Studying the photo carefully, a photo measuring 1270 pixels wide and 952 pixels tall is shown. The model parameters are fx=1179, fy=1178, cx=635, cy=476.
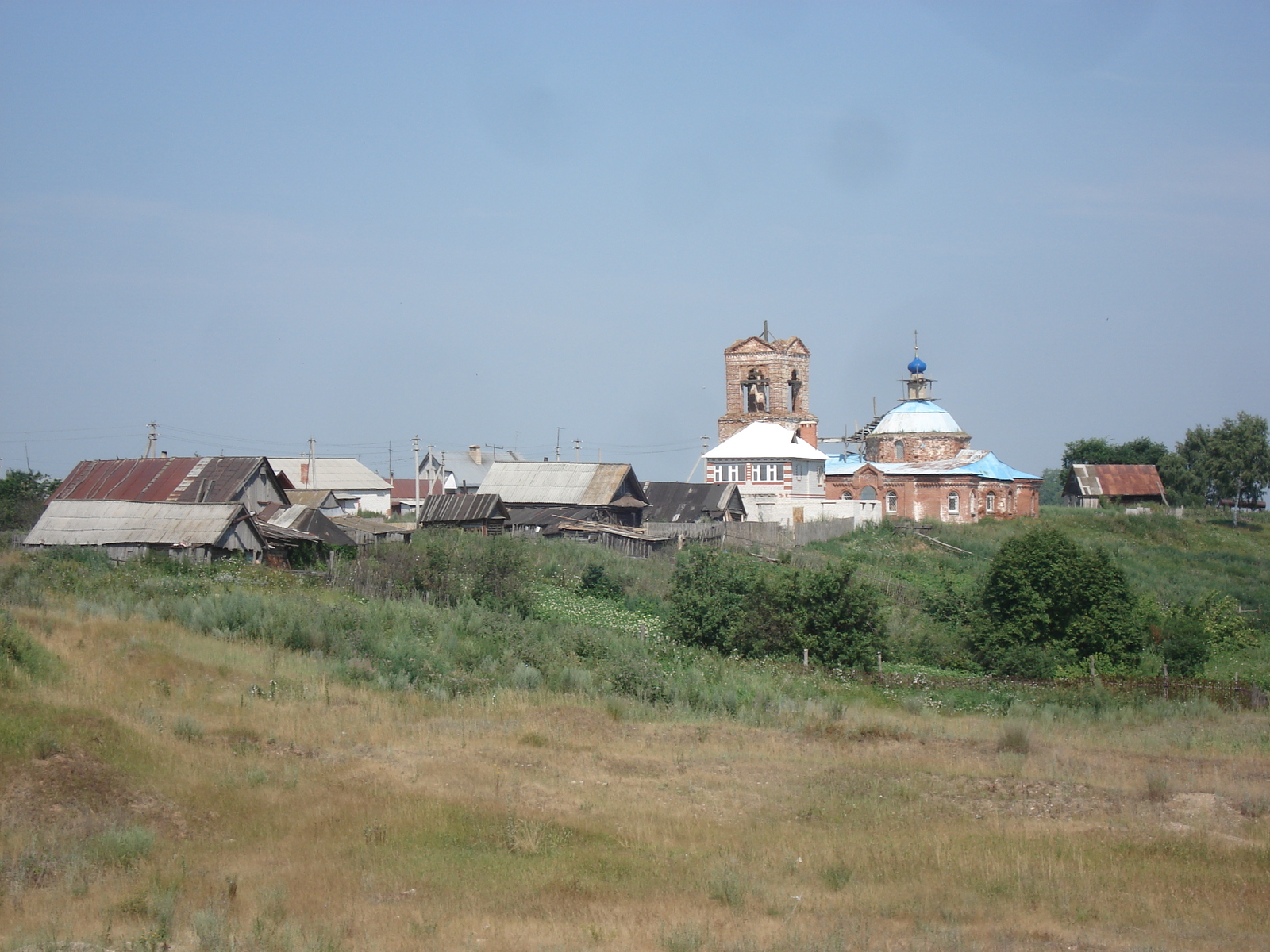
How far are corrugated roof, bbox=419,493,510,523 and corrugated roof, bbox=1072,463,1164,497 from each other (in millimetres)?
50306

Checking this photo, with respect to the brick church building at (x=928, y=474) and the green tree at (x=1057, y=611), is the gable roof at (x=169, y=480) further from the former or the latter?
the brick church building at (x=928, y=474)

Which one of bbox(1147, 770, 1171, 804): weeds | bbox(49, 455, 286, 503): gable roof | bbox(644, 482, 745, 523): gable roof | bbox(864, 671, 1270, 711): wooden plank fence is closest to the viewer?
bbox(1147, 770, 1171, 804): weeds

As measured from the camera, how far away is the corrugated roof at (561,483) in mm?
48500

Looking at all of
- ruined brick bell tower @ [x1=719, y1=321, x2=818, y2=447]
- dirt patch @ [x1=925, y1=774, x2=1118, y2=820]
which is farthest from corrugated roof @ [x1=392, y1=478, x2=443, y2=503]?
dirt patch @ [x1=925, y1=774, x2=1118, y2=820]

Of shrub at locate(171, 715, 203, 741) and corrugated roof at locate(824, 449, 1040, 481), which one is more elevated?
corrugated roof at locate(824, 449, 1040, 481)

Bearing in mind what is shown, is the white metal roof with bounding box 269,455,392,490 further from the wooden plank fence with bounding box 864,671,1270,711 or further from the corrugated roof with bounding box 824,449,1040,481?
the wooden plank fence with bounding box 864,671,1270,711

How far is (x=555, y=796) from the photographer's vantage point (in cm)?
1395

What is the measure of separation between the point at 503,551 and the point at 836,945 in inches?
869

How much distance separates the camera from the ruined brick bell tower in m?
69.3

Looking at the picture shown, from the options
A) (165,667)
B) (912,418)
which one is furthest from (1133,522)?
(165,667)

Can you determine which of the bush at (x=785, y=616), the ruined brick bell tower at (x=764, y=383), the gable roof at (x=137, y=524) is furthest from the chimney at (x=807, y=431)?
the gable roof at (x=137, y=524)

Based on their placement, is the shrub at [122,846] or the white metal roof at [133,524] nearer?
the shrub at [122,846]

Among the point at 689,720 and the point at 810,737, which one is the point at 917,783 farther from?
the point at 689,720

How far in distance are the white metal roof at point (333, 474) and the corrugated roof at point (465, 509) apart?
85.5ft
